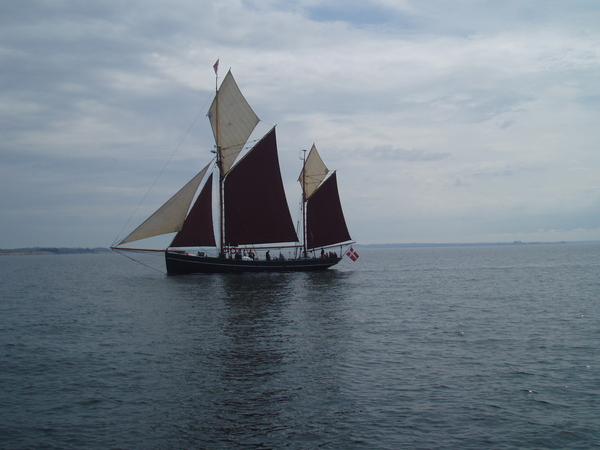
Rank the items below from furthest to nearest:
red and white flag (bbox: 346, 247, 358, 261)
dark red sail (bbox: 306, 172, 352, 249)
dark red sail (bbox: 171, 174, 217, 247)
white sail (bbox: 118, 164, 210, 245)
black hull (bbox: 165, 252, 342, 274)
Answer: dark red sail (bbox: 306, 172, 352, 249) < red and white flag (bbox: 346, 247, 358, 261) < black hull (bbox: 165, 252, 342, 274) < dark red sail (bbox: 171, 174, 217, 247) < white sail (bbox: 118, 164, 210, 245)

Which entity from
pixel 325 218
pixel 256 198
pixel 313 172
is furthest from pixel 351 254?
pixel 256 198

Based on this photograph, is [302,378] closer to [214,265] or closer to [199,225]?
[199,225]

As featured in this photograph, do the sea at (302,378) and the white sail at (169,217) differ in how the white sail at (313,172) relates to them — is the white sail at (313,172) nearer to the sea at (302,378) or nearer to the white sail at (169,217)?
the white sail at (169,217)

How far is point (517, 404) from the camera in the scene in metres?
14.9

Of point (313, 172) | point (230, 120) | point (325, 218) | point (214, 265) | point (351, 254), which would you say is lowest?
point (214, 265)

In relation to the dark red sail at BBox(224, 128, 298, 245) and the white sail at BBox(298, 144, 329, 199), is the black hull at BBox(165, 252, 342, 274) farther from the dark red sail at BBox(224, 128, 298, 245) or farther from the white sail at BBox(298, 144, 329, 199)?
the white sail at BBox(298, 144, 329, 199)

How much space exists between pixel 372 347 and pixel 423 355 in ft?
8.08

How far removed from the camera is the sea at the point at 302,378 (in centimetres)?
1301

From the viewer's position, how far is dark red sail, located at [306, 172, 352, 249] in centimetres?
7012

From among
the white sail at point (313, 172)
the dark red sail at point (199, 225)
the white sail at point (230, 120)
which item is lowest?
the dark red sail at point (199, 225)

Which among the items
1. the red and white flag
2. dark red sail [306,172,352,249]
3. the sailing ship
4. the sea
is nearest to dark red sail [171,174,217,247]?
the sailing ship

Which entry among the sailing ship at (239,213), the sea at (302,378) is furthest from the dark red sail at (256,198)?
the sea at (302,378)

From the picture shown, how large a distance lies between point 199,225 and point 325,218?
1870 centimetres

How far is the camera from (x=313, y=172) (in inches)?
2862
